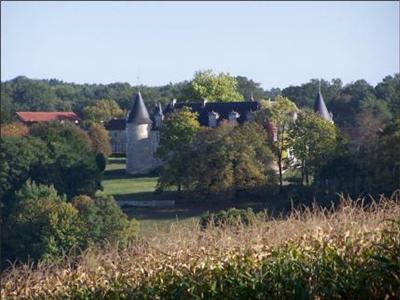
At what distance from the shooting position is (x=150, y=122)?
26125 millimetres

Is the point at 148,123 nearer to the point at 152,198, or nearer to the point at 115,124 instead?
the point at 115,124

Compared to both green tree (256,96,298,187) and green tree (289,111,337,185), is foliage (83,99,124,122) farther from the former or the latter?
green tree (289,111,337,185)

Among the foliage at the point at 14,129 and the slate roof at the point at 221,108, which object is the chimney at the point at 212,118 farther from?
the foliage at the point at 14,129

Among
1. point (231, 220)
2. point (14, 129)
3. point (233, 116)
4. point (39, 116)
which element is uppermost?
point (39, 116)

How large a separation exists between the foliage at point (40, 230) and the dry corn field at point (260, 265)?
4951mm

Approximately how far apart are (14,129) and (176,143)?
551 centimetres

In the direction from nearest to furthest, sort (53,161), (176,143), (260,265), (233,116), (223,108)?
(260,265)
(223,108)
(233,116)
(176,143)
(53,161)

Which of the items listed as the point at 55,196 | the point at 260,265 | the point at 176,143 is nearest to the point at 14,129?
the point at 176,143

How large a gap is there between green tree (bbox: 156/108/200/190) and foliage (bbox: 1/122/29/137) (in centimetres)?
446

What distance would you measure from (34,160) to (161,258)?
61.7ft

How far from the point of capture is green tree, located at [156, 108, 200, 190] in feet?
58.4

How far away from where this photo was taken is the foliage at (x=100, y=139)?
1001 inches

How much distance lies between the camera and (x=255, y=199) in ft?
47.4

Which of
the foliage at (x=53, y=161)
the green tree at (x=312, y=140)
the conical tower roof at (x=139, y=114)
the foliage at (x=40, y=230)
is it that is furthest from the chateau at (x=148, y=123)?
the foliage at (x=40, y=230)
